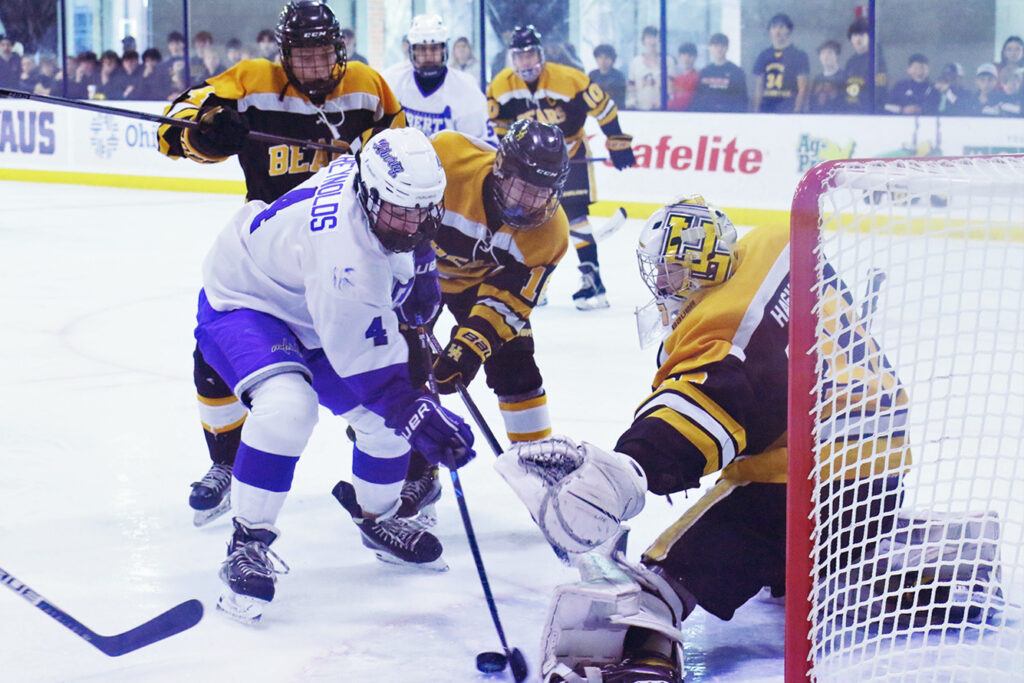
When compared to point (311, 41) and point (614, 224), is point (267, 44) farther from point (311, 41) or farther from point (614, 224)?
point (311, 41)

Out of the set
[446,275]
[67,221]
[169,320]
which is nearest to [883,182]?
[446,275]

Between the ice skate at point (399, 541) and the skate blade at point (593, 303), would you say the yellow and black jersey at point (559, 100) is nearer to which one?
the skate blade at point (593, 303)

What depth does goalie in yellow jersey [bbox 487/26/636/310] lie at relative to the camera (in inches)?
216

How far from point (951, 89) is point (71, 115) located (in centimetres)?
672

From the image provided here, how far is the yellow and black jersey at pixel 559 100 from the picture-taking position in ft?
18.4

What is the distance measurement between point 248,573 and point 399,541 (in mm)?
363

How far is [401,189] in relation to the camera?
2053 mm

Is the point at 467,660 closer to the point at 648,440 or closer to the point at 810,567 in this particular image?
the point at 648,440

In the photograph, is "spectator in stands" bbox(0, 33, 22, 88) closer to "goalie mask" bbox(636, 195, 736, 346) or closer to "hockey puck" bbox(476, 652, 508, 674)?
"goalie mask" bbox(636, 195, 736, 346)

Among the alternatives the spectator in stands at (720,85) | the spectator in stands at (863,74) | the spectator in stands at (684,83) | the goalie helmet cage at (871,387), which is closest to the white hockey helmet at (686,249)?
the goalie helmet cage at (871,387)

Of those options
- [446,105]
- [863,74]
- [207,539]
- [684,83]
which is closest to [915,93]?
[863,74]

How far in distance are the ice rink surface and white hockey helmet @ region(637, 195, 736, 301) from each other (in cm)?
61

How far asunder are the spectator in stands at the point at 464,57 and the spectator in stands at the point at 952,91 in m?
3.34

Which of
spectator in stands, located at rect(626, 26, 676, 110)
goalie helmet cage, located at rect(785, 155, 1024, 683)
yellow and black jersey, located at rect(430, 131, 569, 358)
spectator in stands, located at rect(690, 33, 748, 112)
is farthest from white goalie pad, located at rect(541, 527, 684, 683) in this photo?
spectator in stands, located at rect(626, 26, 676, 110)
